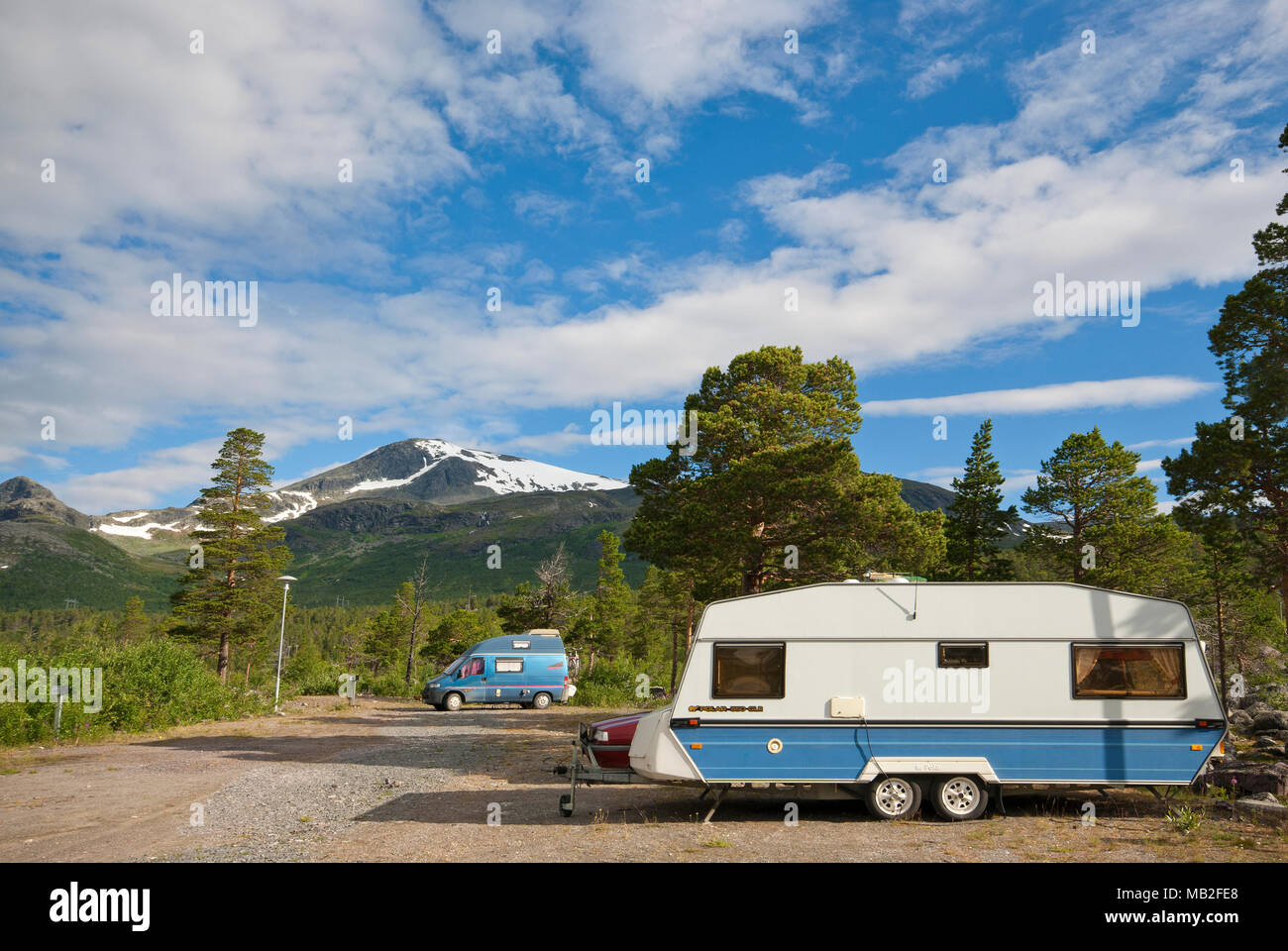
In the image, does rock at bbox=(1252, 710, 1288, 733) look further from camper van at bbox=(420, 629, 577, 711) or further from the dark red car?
camper van at bbox=(420, 629, 577, 711)

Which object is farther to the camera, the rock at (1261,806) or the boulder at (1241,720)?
the boulder at (1241,720)

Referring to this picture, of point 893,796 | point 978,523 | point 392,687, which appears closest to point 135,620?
point 392,687

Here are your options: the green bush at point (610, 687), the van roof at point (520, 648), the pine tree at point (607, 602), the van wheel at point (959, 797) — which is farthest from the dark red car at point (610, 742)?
the pine tree at point (607, 602)

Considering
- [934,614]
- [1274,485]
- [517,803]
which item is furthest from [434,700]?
[1274,485]

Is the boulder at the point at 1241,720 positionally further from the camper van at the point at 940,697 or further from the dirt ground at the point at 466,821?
the camper van at the point at 940,697

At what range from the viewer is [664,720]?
1051 cm

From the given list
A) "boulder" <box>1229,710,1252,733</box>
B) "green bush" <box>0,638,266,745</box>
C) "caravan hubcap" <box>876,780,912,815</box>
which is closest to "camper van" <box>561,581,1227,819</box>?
"caravan hubcap" <box>876,780,912,815</box>

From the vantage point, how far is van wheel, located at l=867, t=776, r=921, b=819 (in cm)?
1026

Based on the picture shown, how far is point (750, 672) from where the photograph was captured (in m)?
10.4

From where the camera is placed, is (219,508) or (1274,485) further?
(219,508)

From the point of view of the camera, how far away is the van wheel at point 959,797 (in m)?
10.2

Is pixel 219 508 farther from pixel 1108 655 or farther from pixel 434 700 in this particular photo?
pixel 1108 655

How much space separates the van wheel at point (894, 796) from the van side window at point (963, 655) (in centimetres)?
166

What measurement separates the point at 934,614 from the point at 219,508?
47.3m
